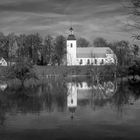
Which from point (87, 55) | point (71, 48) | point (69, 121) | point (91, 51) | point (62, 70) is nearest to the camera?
point (69, 121)

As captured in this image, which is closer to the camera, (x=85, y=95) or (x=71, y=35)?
(x=85, y=95)

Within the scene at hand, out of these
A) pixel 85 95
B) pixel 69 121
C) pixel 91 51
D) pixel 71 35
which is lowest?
pixel 69 121

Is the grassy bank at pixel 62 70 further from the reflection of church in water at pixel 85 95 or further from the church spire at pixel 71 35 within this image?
the reflection of church in water at pixel 85 95

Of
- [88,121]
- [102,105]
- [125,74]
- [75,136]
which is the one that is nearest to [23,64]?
[125,74]

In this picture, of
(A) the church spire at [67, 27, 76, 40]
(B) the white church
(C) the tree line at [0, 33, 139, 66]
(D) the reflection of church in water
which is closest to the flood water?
(D) the reflection of church in water

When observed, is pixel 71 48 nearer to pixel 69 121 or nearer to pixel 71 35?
pixel 71 35

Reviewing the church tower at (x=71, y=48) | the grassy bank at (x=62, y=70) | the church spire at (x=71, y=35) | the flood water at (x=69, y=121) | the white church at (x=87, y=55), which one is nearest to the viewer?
the flood water at (x=69, y=121)

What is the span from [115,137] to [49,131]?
269 centimetres

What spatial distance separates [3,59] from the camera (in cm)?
7581

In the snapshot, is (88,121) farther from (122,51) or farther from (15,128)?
(122,51)

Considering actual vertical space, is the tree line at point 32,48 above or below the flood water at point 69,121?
above

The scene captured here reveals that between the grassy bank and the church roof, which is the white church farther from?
the grassy bank

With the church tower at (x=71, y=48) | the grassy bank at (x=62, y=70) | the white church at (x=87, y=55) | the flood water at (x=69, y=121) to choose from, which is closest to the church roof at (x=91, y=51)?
the white church at (x=87, y=55)

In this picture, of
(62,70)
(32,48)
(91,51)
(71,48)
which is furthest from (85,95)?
(91,51)
